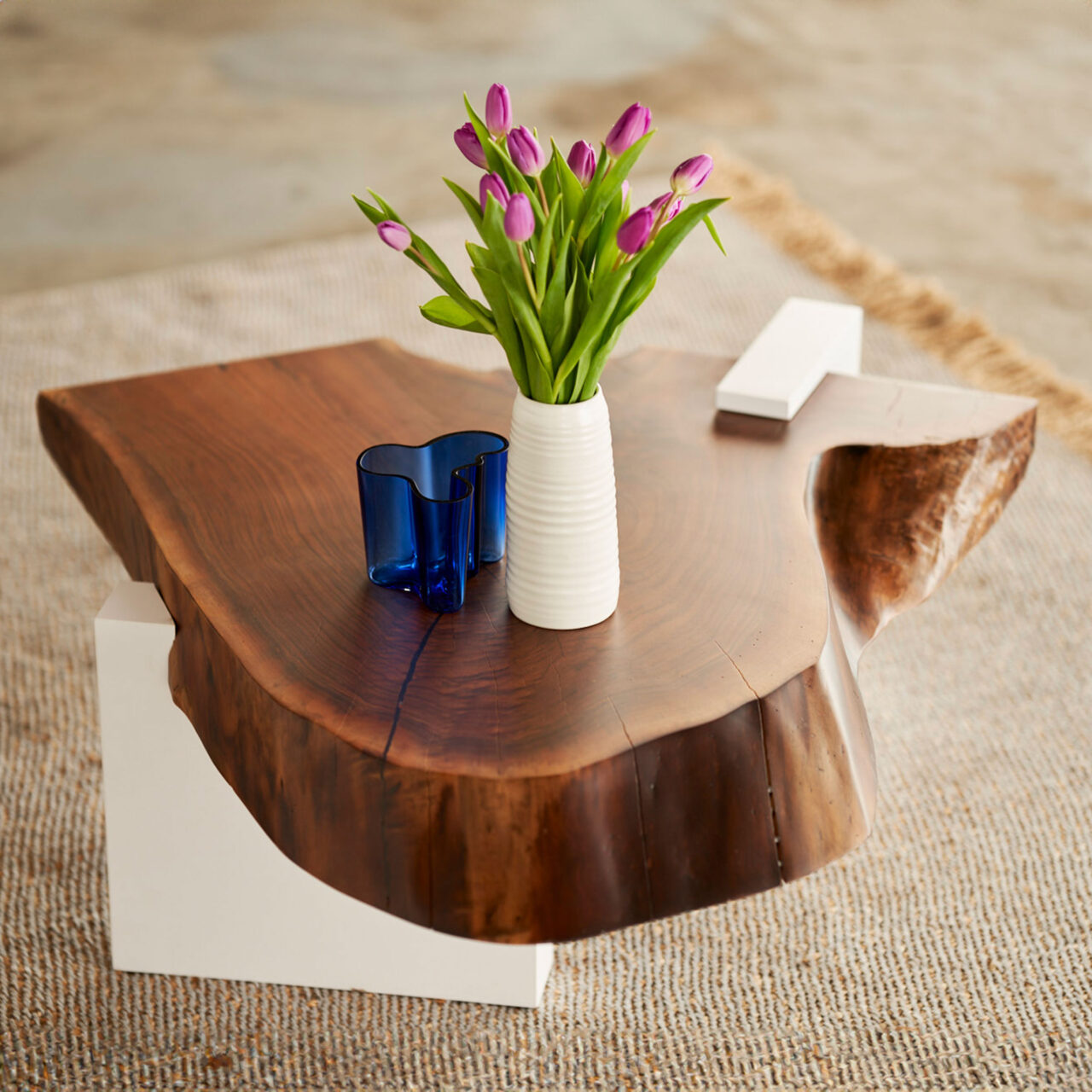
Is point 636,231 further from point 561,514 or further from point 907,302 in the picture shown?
point 907,302

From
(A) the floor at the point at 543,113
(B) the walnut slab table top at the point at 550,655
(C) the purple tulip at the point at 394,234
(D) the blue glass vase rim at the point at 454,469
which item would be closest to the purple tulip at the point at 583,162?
(C) the purple tulip at the point at 394,234

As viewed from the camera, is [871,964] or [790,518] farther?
[871,964]

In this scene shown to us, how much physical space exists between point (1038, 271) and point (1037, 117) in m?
1.04

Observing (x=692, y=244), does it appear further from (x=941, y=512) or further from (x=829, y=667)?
(x=829, y=667)

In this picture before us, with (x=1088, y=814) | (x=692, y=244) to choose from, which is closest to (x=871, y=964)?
(x=1088, y=814)

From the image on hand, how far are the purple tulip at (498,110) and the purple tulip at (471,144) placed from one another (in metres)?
0.02

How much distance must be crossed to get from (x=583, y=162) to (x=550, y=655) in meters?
0.35

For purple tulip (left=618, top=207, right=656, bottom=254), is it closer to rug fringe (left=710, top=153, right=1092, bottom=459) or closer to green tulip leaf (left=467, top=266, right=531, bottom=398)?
green tulip leaf (left=467, top=266, right=531, bottom=398)

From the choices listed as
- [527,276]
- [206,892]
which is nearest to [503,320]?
[527,276]

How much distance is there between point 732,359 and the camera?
1483mm

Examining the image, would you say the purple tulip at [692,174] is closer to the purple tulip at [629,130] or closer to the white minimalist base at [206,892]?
the purple tulip at [629,130]

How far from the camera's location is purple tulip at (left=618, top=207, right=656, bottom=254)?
801 millimetres

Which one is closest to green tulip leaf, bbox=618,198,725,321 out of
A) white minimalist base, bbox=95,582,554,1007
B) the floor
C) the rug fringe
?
white minimalist base, bbox=95,582,554,1007

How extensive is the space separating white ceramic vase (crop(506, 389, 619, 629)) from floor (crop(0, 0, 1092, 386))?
1.70 meters
